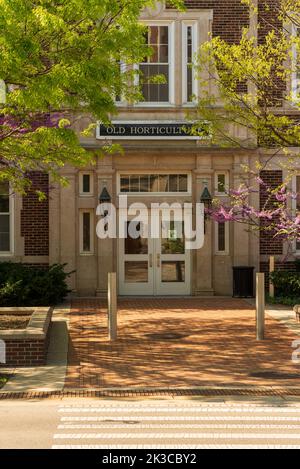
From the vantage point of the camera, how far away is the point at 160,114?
2098 centimetres

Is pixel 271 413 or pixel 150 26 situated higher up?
pixel 150 26

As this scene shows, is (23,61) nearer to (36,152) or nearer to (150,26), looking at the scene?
(36,152)

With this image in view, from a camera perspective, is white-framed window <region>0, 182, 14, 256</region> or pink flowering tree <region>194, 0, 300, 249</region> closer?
pink flowering tree <region>194, 0, 300, 249</region>

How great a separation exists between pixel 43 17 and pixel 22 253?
1102 cm

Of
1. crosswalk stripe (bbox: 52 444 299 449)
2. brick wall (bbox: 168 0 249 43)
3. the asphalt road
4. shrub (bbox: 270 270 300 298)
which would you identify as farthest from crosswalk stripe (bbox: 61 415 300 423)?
brick wall (bbox: 168 0 249 43)

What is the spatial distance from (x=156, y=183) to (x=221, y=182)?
181 cm

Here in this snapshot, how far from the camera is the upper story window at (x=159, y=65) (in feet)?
69.4

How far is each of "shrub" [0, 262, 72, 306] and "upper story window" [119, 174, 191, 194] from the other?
10.4 feet

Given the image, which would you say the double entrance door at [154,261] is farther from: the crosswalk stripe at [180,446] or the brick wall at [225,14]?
the crosswalk stripe at [180,446]

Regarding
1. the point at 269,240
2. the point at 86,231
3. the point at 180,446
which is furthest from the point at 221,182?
the point at 180,446

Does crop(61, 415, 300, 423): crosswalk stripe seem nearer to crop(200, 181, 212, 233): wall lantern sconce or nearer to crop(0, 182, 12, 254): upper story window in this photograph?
crop(200, 181, 212, 233): wall lantern sconce

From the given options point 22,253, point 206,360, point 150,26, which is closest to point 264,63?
point 206,360

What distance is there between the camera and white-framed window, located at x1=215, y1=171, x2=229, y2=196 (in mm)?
21156

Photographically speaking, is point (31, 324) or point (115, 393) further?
point (31, 324)
